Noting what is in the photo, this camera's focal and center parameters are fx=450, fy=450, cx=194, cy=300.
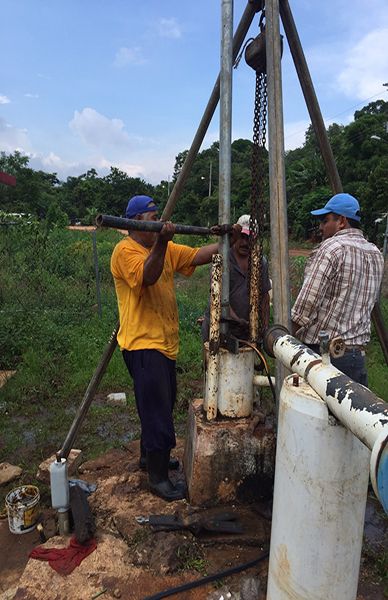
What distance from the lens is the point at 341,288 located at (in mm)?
2547

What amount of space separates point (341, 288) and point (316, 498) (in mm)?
1479

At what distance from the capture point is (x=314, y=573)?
136 cm

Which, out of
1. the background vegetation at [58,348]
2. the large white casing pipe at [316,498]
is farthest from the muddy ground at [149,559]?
the background vegetation at [58,348]

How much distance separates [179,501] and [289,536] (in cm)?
138

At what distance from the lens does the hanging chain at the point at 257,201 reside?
8.02 ft

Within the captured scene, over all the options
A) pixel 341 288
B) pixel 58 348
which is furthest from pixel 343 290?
pixel 58 348

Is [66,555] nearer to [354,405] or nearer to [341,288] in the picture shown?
[354,405]

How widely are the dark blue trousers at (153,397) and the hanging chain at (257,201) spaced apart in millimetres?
596

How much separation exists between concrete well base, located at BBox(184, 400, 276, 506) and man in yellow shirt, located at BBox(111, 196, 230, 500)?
0.28 metres

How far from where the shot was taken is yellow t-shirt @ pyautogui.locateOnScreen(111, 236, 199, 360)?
8.49ft

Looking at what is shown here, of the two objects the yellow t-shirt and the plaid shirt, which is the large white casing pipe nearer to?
the plaid shirt

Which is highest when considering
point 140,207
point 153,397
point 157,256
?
point 140,207

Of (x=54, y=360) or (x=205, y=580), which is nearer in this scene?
(x=205, y=580)

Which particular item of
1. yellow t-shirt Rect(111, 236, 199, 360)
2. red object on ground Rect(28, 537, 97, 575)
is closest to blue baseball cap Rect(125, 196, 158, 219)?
yellow t-shirt Rect(111, 236, 199, 360)
